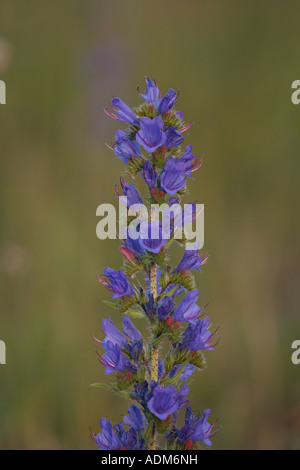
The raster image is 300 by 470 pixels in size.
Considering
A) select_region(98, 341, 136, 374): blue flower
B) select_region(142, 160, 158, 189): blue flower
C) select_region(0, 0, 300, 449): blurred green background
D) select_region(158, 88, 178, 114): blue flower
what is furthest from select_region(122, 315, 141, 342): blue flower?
select_region(0, 0, 300, 449): blurred green background

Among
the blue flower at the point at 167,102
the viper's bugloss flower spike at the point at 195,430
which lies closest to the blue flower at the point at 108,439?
the viper's bugloss flower spike at the point at 195,430

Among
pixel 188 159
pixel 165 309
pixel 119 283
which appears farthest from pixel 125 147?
pixel 165 309

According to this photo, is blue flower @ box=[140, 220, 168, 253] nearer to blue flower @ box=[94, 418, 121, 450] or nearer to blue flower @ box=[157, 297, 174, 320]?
blue flower @ box=[157, 297, 174, 320]

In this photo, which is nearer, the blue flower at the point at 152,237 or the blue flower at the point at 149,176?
the blue flower at the point at 152,237

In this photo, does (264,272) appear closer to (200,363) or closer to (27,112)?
(27,112)

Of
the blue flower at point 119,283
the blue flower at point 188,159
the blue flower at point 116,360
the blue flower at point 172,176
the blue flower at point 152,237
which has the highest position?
the blue flower at point 188,159

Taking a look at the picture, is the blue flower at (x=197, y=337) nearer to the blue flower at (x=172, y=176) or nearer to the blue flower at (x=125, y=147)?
the blue flower at (x=172, y=176)
